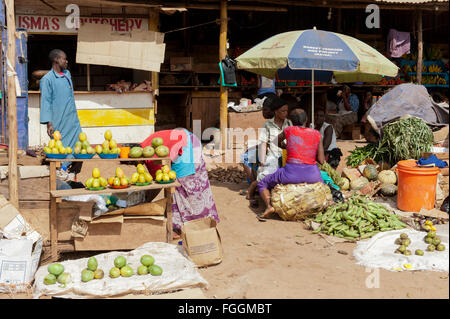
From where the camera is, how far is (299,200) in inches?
236

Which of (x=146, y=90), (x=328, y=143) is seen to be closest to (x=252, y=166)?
(x=328, y=143)

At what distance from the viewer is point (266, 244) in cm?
537

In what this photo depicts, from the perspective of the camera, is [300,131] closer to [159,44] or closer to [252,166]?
[252,166]

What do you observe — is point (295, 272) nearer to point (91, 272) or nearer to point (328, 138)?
point (91, 272)

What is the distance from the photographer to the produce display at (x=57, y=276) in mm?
4008

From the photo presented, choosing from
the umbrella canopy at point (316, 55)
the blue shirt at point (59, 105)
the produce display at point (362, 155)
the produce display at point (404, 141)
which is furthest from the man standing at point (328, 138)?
the blue shirt at point (59, 105)

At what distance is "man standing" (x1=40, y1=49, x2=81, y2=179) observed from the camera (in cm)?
602

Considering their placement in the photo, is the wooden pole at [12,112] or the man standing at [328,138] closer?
the wooden pole at [12,112]

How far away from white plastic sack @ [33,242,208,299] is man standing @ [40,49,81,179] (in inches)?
78.0

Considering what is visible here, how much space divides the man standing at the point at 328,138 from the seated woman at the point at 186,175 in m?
2.81

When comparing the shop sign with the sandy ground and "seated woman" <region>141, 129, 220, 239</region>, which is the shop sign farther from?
the sandy ground

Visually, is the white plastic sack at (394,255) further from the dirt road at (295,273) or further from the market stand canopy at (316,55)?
the market stand canopy at (316,55)

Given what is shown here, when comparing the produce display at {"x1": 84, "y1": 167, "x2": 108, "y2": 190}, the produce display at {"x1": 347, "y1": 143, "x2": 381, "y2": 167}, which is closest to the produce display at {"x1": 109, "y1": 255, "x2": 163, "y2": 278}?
the produce display at {"x1": 84, "y1": 167, "x2": 108, "y2": 190}

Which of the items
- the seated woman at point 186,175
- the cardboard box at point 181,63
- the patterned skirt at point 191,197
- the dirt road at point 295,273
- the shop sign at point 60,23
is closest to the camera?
the dirt road at point 295,273
